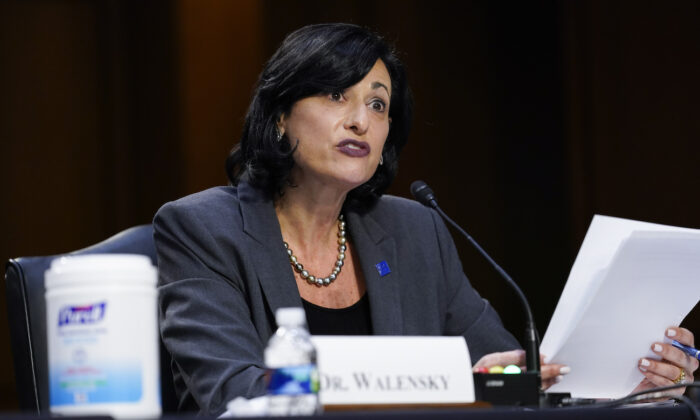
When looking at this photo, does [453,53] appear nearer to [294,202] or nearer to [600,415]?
[294,202]

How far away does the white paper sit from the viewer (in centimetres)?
129

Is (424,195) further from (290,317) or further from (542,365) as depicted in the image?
(290,317)

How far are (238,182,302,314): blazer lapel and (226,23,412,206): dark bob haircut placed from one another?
7 cm

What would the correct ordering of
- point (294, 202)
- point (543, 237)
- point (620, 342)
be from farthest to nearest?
point (543, 237) → point (294, 202) → point (620, 342)

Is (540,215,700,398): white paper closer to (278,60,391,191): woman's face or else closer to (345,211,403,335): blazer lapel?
(345,211,403,335): blazer lapel

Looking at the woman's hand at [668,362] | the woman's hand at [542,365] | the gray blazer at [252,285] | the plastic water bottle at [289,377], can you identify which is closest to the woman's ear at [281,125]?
the gray blazer at [252,285]

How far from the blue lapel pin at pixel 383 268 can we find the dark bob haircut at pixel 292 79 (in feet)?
0.60

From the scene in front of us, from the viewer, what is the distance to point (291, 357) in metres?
0.89

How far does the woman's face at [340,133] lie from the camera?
174 cm

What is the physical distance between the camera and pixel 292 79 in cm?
176

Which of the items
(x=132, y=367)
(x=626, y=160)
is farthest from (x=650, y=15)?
(x=132, y=367)

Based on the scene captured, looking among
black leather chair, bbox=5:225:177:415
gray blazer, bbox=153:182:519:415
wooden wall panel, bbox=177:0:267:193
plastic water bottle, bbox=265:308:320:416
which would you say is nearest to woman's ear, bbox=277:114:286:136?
A: gray blazer, bbox=153:182:519:415

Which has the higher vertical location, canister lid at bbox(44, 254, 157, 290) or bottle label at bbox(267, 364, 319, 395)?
canister lid at bbox(44, 254, 157, 290)

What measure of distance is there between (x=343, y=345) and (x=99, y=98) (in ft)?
9.36
